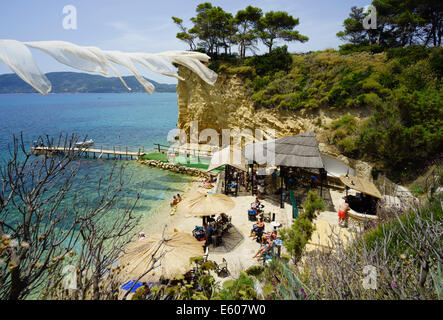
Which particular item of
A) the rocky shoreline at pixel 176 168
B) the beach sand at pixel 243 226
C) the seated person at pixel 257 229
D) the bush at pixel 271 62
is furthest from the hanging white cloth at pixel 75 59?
the bush at pixel 271 62

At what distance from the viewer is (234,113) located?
25.8 meters

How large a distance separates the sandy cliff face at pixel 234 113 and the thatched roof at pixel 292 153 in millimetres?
3208

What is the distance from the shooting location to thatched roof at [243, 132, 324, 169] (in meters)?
12.0

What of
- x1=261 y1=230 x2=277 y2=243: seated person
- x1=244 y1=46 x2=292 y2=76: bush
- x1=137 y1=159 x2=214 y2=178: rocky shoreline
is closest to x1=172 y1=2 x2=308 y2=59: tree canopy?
x1=244 y1=46 x2=292 y2=76: bush

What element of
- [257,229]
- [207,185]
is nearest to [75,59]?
[257,229]

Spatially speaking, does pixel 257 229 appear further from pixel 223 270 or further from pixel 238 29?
pixel 238 29

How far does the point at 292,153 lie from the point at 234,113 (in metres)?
14.5

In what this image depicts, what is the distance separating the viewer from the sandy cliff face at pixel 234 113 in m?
18.0

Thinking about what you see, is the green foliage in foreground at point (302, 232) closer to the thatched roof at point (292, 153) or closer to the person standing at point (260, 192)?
the thatched roof at point (292, 153)

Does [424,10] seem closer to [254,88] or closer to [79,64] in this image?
[254,88]

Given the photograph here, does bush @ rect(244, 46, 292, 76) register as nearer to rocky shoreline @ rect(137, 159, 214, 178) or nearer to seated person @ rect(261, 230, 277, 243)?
rocky shoreline @ rect(137, 159, 214, 178)

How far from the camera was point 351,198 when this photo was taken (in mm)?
11188
